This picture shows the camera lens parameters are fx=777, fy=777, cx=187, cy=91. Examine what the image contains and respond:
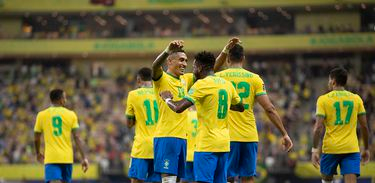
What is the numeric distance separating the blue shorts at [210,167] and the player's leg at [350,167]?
301cm

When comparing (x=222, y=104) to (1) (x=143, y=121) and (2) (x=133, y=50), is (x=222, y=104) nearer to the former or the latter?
(1) (x=143, y=121)

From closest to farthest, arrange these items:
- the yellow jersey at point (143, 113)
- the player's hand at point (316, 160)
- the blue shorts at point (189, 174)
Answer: the blue shorts at point (189, 174) < the player's hand at point (316, 160) < the yellow jersey at point (143, 113)

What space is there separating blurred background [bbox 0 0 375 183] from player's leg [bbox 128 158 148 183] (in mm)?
18947

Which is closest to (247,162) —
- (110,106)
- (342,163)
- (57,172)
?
(342,163)

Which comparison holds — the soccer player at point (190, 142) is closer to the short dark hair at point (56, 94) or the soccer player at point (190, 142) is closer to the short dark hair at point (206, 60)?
the short dark hair at point (56, 94)

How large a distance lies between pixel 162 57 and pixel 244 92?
170 cm

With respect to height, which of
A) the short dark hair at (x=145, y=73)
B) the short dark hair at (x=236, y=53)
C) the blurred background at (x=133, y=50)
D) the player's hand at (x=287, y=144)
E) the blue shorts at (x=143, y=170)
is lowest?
the blue shorts at (x=143, y=170)

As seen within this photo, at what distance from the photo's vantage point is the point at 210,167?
1057 cm

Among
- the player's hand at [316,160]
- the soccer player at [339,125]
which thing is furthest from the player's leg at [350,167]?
the player's hand at [316,160]

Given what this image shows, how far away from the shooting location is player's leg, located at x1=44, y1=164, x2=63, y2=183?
13.8 meters

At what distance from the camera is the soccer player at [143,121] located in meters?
13.4

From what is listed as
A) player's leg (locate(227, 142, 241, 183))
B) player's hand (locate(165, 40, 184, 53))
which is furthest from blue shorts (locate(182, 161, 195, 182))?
player's hand (locate(165, 40, 184, 53))

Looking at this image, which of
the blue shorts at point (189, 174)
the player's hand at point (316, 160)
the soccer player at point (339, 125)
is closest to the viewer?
the blue shorts at point (189, 174)

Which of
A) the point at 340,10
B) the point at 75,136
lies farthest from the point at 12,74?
the point at 75,136
